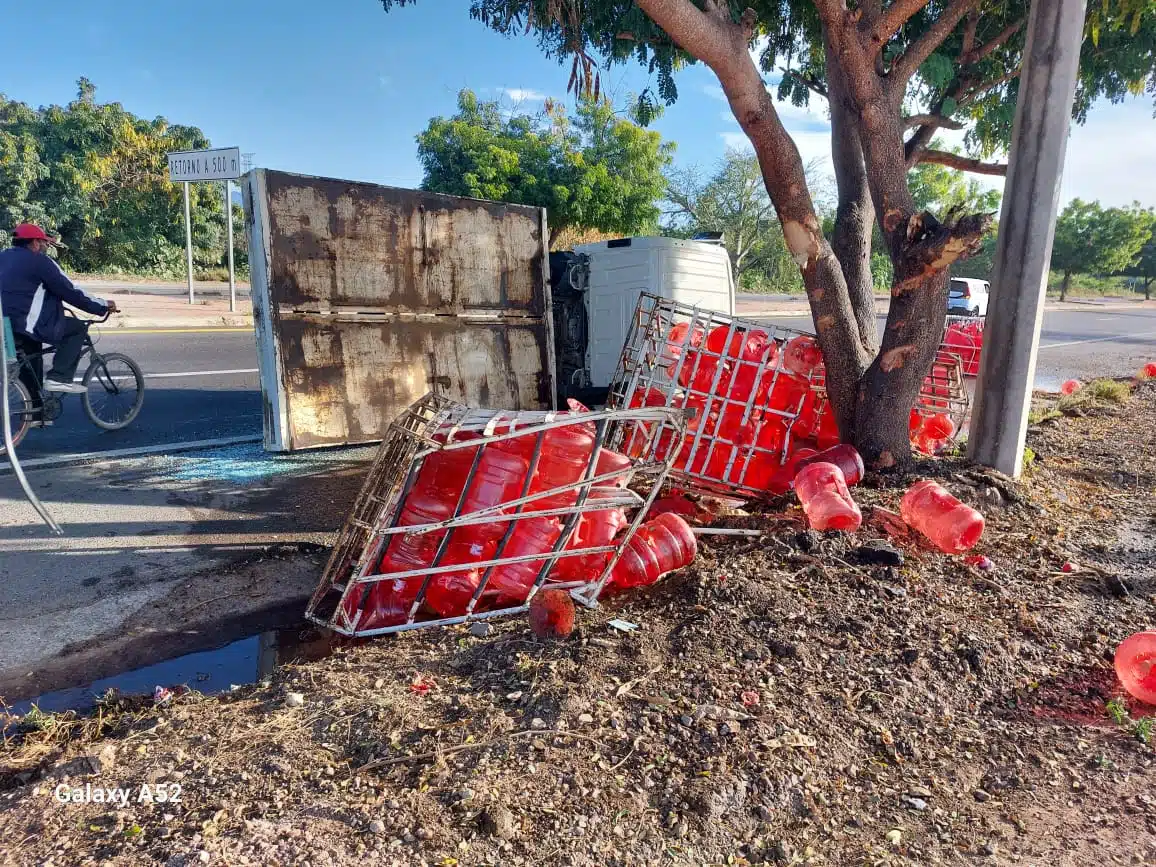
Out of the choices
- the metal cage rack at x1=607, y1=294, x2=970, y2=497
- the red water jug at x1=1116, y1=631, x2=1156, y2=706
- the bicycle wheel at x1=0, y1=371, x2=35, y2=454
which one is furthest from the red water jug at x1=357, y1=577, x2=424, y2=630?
the bicycle wheel at x1=0, y1=371, x2=35, y2=454

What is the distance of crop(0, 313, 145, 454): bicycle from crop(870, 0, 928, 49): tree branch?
713 centimetres

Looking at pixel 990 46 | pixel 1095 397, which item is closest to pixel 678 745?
pixel 990 46

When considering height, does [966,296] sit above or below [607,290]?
below

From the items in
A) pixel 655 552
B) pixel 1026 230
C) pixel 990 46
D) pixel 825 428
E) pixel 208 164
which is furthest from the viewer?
pixel 208 164

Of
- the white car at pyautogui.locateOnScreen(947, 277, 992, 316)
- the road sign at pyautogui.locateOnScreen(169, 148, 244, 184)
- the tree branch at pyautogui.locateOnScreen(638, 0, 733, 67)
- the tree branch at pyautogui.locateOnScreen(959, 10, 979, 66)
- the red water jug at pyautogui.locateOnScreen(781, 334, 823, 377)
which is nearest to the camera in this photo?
the tree branch at pyautogui.locateOnScreen(638, 0, 733, 67)

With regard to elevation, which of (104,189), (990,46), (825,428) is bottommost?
(825,428)

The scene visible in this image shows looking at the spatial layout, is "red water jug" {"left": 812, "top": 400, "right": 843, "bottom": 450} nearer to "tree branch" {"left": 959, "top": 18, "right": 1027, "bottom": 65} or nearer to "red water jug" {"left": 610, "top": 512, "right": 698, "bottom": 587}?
"red water jug" {"left": 610, "top": 512, "right": 698, "bottom": 587}

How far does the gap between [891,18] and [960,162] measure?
3.08 metres

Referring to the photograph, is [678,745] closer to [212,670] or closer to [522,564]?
[522,564]

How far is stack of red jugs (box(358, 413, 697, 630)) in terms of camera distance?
3389 mm

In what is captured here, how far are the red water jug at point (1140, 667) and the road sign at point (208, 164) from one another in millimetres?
14281

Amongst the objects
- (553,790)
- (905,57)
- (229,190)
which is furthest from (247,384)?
(553,790)

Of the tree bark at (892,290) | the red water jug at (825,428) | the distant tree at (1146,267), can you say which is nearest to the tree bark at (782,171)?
the tree bark at (892,290)

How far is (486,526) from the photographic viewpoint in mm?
3414
